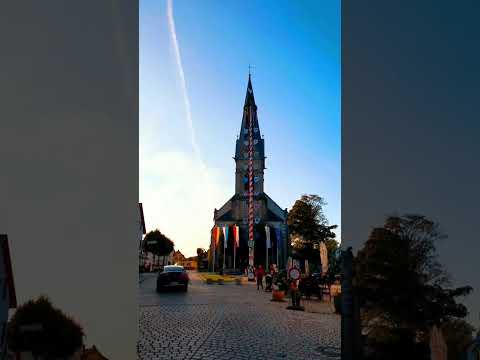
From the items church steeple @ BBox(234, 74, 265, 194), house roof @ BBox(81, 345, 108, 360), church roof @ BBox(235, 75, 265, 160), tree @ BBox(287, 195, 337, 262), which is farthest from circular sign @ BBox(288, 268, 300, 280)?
church roof @ BBox(235, 75, 265, 160)

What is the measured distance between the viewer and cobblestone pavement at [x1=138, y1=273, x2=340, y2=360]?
902 centimetres

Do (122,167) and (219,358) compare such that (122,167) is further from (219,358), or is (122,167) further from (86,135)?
(219,358)

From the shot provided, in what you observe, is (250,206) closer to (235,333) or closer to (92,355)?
(235,333)

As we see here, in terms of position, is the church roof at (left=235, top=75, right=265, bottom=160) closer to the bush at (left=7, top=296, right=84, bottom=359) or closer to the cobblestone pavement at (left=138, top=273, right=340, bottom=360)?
the cobblestone pavement at (left=138, top=273, right=340, bottom=360)

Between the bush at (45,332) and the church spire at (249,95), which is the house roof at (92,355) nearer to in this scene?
the bush at (45,332)

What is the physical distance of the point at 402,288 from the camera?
7.55m

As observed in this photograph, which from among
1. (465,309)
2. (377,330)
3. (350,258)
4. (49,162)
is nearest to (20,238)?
(49,162)

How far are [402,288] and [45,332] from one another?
216 inches

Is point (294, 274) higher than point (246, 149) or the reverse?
the reverse

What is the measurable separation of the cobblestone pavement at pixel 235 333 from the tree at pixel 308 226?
4707cm

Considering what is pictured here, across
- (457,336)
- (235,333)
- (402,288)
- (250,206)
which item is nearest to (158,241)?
(250,206)

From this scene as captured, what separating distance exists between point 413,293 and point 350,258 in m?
1.19

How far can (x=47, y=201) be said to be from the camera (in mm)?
4391

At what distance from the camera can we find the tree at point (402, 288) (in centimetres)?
740
